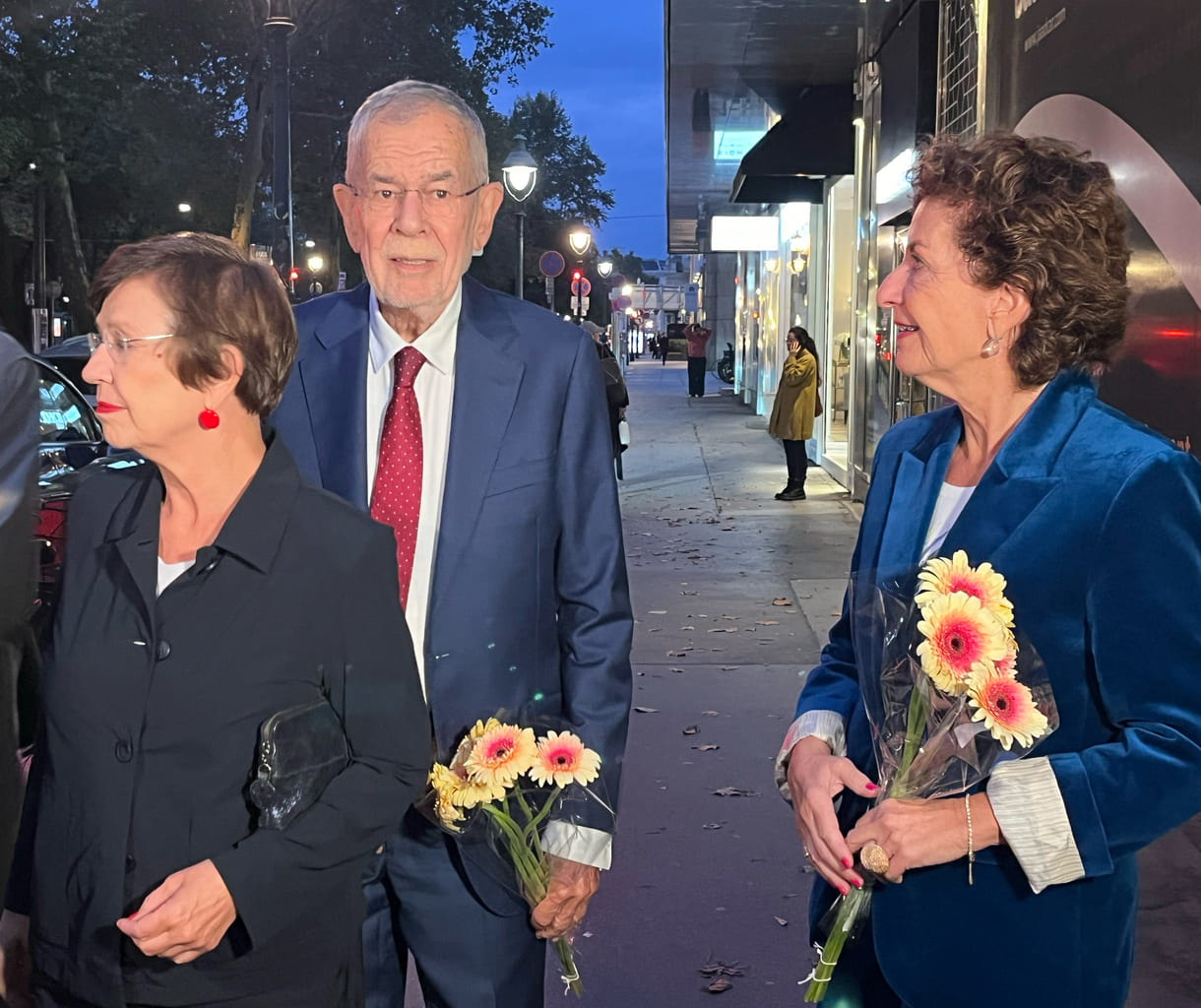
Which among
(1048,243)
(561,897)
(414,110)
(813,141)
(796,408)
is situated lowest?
(796,408)

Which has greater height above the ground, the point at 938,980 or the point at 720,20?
the point at 720,20

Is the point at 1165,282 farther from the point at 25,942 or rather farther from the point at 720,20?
the point at 720,20

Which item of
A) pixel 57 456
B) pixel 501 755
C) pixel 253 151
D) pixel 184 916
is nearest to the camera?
pixel 184 916

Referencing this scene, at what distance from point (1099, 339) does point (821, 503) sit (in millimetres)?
13545

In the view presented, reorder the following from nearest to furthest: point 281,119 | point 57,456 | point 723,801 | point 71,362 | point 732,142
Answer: point 723,801
point 57,456
point 71,362
point 281,119
point 732,142

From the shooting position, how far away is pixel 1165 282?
431 cm

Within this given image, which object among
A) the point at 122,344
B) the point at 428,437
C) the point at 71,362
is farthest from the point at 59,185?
the point at 122,344

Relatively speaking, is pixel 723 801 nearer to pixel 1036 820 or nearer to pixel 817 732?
pixel 817 732

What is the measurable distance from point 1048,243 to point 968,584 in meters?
0.61

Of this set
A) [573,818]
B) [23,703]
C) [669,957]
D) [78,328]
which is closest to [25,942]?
[23,703]

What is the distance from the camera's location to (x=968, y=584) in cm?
196


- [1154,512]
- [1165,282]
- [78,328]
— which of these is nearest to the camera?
[1154,512]

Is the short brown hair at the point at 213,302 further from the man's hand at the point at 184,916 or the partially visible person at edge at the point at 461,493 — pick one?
the man's hand at the point at 184,916

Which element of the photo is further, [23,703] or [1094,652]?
[23,703]
